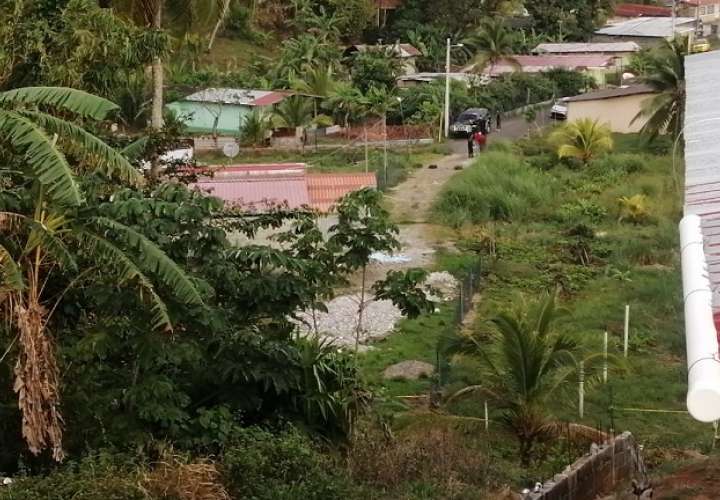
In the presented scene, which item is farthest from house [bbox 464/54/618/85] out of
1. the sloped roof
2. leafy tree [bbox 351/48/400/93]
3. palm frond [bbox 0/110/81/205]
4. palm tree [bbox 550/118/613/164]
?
palm frond [bbox 0/110/81/205]

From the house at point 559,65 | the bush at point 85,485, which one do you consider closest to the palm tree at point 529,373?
the bush at point 85,485

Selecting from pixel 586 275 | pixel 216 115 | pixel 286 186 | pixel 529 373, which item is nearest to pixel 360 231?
pixel 529 373

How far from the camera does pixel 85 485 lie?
740 cm

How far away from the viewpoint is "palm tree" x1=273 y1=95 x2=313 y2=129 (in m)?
33.0

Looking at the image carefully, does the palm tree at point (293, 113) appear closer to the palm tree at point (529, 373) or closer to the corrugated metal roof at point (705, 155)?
the corrugated metal roof at point (705, 155)

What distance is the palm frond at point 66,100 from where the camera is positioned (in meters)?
8.59

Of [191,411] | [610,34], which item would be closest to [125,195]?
[191,411]

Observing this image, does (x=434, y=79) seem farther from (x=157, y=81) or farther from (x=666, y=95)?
(x=157, y=81)

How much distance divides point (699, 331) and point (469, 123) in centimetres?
2837

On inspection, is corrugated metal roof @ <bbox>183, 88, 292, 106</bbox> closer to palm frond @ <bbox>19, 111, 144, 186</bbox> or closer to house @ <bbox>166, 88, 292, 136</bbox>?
house @ <bbox>166, 88, 292, 136</bbox>

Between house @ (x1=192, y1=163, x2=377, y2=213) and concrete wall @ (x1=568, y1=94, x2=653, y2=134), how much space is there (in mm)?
11992

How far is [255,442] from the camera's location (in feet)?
27.7

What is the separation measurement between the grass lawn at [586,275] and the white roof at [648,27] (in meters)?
24.0

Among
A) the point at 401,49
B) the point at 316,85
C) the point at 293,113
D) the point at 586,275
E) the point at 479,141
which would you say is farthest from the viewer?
the point at 401,49
